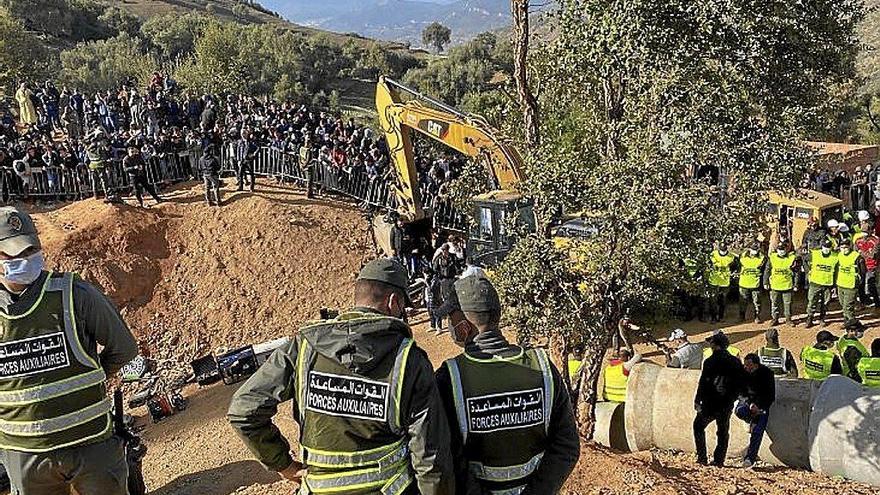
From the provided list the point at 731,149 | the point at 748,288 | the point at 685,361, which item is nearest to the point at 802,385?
the point at 685,361

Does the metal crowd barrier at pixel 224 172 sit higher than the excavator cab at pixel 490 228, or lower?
higher

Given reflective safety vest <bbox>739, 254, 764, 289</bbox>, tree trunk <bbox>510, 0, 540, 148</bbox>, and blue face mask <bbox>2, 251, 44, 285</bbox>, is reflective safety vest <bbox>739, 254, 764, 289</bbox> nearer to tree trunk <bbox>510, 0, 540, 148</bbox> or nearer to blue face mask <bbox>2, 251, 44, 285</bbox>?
tree trunk <bbox>510, 0, 540, 148</bbox>

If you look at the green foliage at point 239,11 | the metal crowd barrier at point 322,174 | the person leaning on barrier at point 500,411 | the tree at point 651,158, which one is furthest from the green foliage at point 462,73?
the person leaning on barrier at point 500,411

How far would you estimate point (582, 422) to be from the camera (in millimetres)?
9445

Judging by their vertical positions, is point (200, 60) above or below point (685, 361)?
above

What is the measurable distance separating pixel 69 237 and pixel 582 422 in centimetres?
1332

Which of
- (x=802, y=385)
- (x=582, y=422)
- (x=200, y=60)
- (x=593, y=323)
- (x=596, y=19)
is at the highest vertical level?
(x=200, y=60)

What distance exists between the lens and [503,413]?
11.8ft

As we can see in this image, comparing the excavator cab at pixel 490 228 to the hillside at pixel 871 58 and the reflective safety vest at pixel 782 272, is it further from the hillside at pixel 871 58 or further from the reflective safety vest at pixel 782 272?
the hillside at pixel 871 58

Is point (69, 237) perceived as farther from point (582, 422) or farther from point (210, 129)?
point (582, 422)

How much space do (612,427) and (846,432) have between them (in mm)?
2756

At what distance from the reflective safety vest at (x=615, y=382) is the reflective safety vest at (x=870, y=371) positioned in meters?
2.68

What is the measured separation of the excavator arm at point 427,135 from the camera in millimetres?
16062

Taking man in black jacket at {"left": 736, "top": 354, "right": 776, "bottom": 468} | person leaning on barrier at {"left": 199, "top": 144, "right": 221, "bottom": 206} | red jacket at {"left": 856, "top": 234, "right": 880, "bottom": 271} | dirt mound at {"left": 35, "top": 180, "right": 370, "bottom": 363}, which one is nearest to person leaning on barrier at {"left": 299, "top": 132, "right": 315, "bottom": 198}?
dirt mound at {"left": 35, "top": 180, "right": 370, "bottom": 363}
